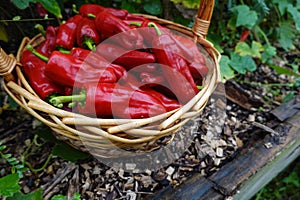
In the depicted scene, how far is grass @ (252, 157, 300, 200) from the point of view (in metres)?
1.55

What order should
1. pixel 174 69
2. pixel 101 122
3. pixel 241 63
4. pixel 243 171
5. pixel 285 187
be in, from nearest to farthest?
pixel 101 122 → pixel 174 69 → pixel 243 171 → pixel 241 63 → pixel 285 187

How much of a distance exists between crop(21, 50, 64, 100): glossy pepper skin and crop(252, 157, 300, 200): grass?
3.74 ft

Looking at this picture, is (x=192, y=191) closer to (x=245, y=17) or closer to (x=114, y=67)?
(x=114, y=67)

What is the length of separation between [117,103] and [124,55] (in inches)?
7.8

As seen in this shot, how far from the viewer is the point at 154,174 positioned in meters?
1.03

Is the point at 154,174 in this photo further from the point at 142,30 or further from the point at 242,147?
the point at 142,30

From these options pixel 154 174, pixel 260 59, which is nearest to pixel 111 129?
pixel 154 174

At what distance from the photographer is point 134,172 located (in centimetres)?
103

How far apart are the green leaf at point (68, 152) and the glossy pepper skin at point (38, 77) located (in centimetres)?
18

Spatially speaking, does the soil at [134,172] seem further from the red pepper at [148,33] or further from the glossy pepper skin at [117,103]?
the red pepper at [148,33]

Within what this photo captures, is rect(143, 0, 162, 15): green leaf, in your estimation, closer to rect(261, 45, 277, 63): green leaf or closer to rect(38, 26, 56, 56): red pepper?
rect(38, 26, 56, 56): red pepper

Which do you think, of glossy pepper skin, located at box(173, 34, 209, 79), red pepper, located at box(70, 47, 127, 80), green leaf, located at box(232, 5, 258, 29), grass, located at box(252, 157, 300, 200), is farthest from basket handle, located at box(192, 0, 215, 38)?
grass, located at box(252, 157, 300, 200)

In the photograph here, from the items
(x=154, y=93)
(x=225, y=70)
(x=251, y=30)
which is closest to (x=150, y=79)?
(x=154, y=93)

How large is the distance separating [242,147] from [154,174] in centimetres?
34
